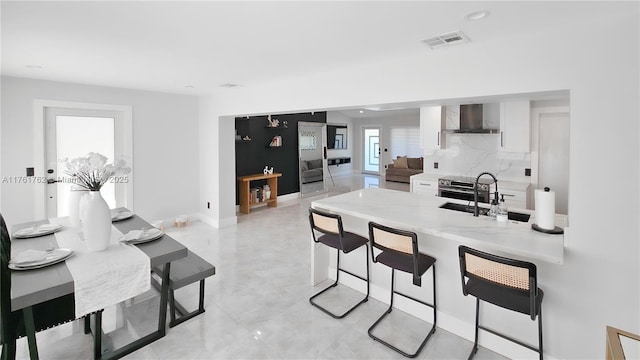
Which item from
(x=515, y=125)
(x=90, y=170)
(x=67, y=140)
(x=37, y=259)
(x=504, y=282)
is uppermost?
(x=515, y=125)

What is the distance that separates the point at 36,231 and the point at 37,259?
2.65 ft

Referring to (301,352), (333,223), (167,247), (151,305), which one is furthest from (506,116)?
(151,305)

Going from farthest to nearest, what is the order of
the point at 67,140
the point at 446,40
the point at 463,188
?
the point at 463,188 → the point at 67,140 → the point at 446,40

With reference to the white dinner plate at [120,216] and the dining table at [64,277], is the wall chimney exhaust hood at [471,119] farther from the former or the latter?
the white dinner plate at [120,216]

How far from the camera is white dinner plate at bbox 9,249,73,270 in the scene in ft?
6.25

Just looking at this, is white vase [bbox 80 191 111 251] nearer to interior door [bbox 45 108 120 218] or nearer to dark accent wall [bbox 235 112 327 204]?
interior door [bbox 45 108 120 218]

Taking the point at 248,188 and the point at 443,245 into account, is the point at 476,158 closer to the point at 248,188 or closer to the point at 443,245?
the point at 443,245

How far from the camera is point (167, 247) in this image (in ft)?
7.70

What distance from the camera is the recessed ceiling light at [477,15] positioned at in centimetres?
182

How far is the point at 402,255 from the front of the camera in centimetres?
241

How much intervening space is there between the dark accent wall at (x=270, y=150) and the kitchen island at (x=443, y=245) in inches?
154

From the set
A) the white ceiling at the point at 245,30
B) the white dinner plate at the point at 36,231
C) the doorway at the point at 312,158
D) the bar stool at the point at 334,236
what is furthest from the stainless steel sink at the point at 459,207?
the doorway at the point at 312,158

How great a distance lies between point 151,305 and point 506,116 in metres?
5.57

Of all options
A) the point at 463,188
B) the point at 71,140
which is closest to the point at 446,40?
the point at 463,188
